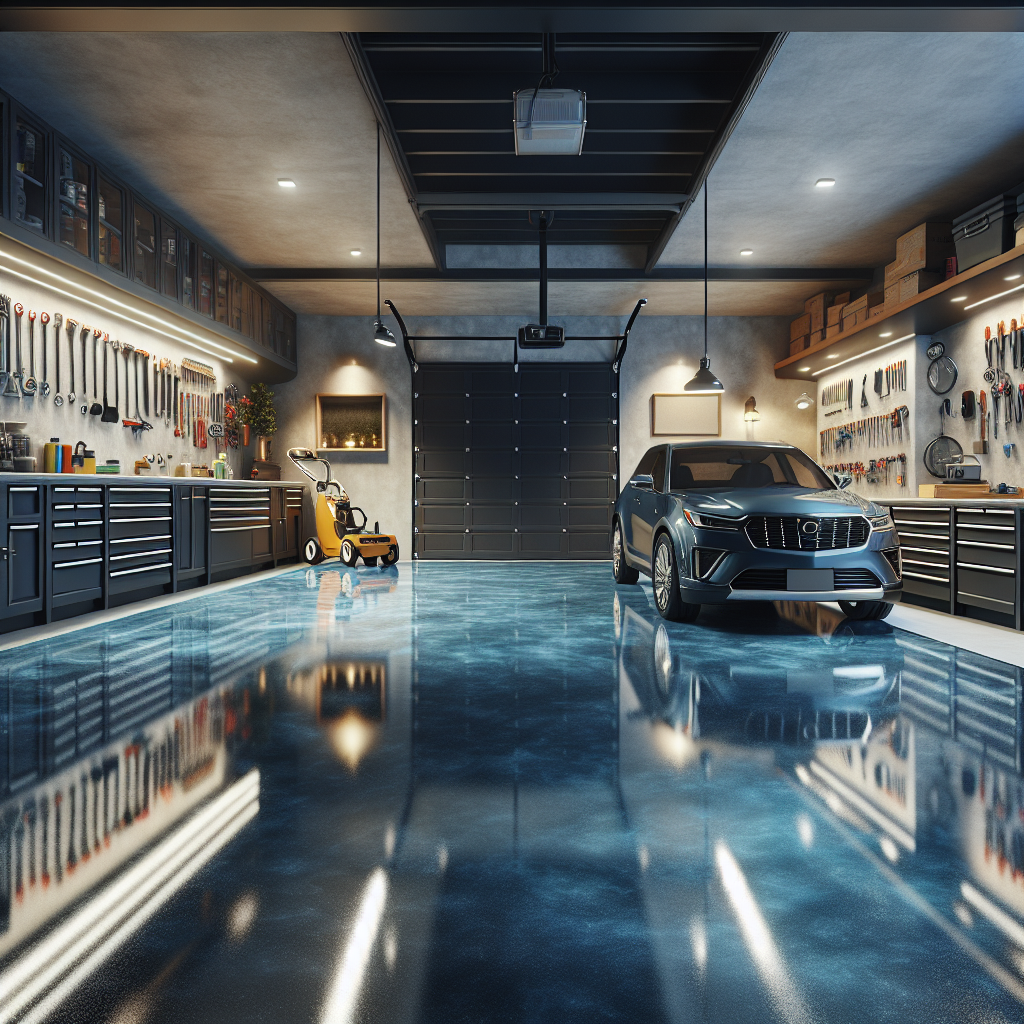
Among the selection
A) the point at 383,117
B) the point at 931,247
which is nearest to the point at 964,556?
the point at 931,247

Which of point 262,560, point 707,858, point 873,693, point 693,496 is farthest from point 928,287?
point 262,560

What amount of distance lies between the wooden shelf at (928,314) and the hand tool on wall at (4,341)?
7.59 meters

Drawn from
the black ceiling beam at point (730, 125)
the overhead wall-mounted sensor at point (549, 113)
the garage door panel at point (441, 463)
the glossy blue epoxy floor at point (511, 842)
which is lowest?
the glossy blue epoxy floor at point (511, 842)

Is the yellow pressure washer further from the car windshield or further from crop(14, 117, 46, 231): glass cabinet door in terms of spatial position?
crop(14, 117, 46, 231): glass cabinet door

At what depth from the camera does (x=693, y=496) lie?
551cm

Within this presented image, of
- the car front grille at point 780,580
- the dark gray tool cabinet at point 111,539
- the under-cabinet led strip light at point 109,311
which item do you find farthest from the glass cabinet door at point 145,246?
the car front grille at point 780,580

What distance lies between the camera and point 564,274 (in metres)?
9.66

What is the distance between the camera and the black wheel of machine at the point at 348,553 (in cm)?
1025

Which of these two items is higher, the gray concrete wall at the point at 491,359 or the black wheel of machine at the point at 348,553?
the gray concrete wall at the point at 491,359

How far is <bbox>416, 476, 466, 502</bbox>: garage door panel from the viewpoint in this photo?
461 inches

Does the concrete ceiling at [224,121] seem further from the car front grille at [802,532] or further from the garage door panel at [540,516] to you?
the garage door panel at [540,516]

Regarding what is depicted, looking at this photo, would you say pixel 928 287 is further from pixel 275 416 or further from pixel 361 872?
pixel 275 416

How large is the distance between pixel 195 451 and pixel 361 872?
8500mm

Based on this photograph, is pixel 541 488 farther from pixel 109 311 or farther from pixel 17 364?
pixel 17 364
